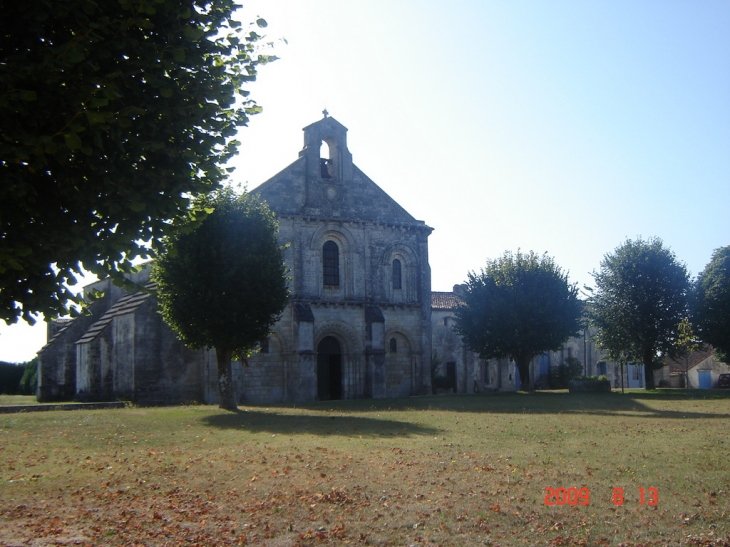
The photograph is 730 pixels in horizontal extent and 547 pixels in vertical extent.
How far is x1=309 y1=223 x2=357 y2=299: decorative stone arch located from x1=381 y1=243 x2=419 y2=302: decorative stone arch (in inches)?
75.2

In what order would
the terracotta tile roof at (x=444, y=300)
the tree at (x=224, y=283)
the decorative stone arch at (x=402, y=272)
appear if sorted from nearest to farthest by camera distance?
the tree at (x=224, y=283) < the decorative stone arch at (x=402, y=272) < the terracotta tile roof at (x=444, y=300)

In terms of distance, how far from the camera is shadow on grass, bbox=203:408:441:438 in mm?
17391

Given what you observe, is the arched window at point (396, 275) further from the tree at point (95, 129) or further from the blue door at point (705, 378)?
the blue door at point (705, 378)

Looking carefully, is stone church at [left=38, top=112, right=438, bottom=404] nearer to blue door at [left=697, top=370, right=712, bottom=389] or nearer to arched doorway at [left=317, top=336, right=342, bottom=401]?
arched doorway at [left=317, top=336, right=342, bottom=401]

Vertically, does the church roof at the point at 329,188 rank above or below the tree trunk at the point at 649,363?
above

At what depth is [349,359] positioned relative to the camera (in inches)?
1390

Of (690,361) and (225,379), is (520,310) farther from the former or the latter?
(690,361)

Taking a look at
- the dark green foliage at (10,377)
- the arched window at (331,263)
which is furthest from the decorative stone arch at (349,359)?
the dark green foliage at (10,377)

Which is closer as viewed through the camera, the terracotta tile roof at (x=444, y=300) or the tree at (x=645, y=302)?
the tree at (x=645, y=302)

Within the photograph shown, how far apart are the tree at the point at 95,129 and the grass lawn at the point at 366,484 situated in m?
3.18

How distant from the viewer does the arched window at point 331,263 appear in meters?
35.6

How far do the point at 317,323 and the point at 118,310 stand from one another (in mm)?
9448

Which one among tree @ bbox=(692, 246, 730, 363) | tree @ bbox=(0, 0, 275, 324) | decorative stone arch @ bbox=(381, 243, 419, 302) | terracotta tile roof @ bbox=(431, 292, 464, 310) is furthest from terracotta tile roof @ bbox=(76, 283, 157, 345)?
tree @ bbox=(692, 246, 730, 363)

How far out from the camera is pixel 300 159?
35500 mm
